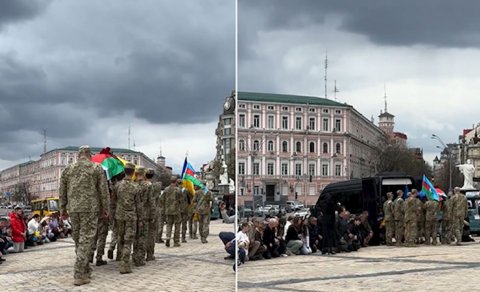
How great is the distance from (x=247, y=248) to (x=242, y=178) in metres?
4.04

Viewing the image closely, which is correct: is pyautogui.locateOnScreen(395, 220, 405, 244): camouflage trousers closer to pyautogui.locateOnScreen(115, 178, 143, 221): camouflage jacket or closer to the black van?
the black van

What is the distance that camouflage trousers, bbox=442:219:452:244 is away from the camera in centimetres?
1633

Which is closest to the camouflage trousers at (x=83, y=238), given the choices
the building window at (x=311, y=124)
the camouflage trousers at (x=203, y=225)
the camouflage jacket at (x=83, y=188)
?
the camouflage jacket at (x=83, y=188)

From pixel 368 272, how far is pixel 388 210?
548 centimetres

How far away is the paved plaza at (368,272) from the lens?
305 inches

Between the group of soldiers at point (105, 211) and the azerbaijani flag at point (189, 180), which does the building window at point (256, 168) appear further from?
the azerbaijani flag at point (189, 180)

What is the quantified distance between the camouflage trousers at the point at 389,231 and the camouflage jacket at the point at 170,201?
197 inches

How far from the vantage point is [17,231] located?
1448 cm

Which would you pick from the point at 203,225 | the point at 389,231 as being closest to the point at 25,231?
the point at 203,225

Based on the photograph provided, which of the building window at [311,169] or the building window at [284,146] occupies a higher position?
the building window at [284,146]

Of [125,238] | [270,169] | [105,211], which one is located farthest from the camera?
[125,238]

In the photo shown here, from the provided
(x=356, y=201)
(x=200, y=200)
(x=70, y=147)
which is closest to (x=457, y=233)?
(x=356, y=201)

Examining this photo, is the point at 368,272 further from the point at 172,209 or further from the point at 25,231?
the point at 25,231

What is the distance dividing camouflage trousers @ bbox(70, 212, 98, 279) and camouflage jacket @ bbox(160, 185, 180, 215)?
5897 millimetres
